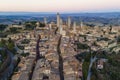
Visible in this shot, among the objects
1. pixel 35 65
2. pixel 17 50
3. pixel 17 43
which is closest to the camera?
pixel 35 65

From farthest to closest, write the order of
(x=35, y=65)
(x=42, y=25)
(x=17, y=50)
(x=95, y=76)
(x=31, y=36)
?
(x=42, y=25)
(x=31, y=36)
(x=17, y=50)
(x=35, y=65)
(x=95, y=76)

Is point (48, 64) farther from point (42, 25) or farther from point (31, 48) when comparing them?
point (42, 25)

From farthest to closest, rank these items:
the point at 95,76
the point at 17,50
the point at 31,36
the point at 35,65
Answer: the point at 31,36, the point at 17,50, the point at 35,65, the point at 95,76

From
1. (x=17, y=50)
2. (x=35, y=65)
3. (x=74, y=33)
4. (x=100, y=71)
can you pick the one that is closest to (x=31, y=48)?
(x=17, y=50)

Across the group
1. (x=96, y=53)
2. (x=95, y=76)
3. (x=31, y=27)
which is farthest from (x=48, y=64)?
(x=31, y=27)

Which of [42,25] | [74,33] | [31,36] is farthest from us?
[42,25]

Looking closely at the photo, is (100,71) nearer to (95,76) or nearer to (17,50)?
(95,76)

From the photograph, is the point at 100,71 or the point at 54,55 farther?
the point at 54,55
